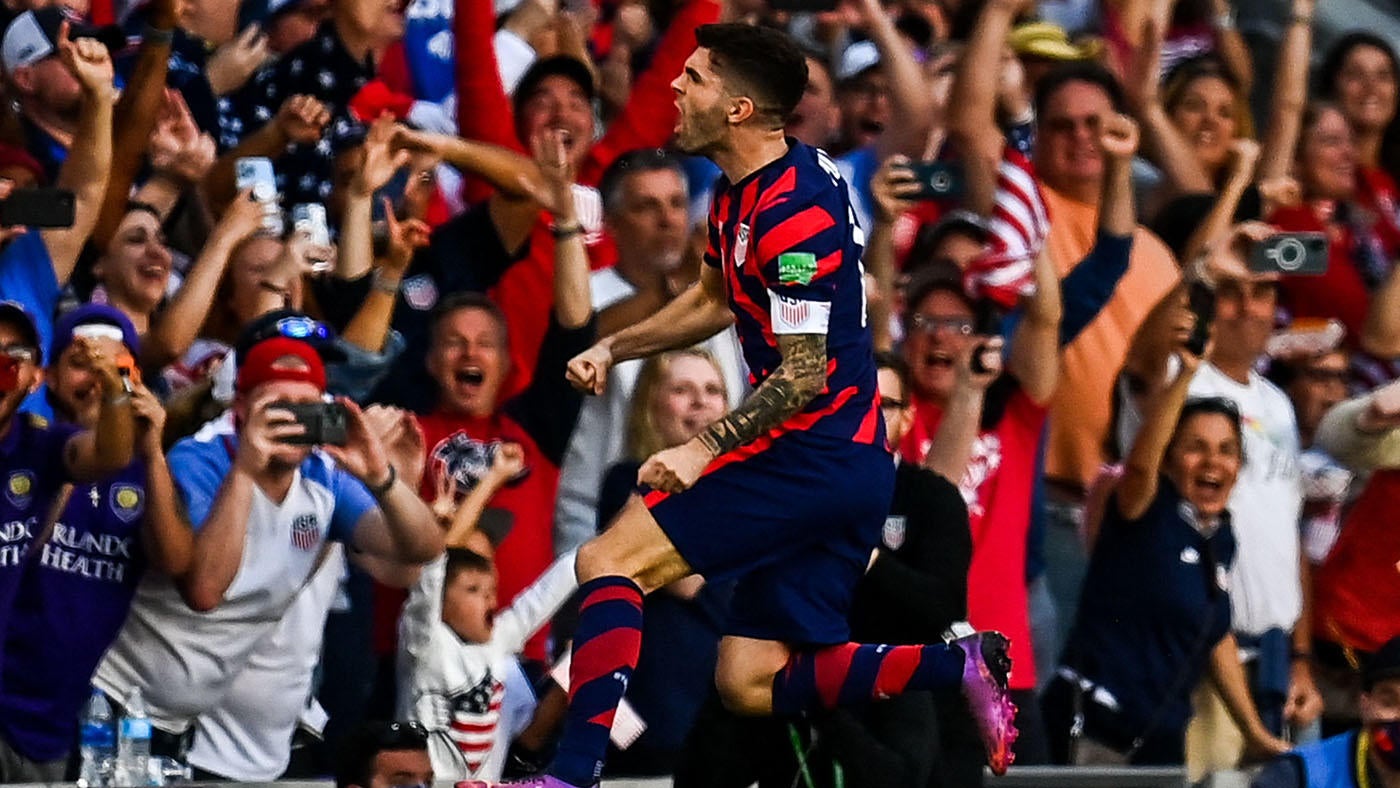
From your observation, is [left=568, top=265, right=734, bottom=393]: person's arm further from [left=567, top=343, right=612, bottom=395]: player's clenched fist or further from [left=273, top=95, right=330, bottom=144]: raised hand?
[left=273, top=95, right=330, bottom=144]: raised hand

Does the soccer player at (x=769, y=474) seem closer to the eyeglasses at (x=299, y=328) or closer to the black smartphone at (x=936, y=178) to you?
the eyeglasses at (x=299, y=328)

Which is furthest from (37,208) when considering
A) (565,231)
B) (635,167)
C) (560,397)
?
(635,167)

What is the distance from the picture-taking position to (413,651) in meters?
8.10

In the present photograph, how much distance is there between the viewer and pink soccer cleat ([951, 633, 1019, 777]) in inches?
280

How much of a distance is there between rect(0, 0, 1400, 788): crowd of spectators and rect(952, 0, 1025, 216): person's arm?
0.05 ft

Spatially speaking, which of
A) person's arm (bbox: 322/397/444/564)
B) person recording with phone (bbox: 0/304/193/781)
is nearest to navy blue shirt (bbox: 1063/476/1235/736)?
person's arm (bbox: 322/397/444/564)

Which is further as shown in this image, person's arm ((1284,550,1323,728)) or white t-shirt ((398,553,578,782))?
person's arm ((1284,550,1323,728))

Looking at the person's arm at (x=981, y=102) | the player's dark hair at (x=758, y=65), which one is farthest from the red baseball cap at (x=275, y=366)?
the person's arm at (x=981, y=102)

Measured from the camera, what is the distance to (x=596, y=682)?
21.9 feet

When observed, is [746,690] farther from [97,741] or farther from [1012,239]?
[1012,239]

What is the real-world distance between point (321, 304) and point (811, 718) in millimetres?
2620

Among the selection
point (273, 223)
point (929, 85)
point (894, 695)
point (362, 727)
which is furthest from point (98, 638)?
point (929, 85)

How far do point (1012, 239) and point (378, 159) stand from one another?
2171 millimetres

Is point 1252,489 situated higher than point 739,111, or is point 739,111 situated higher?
point 739,111
